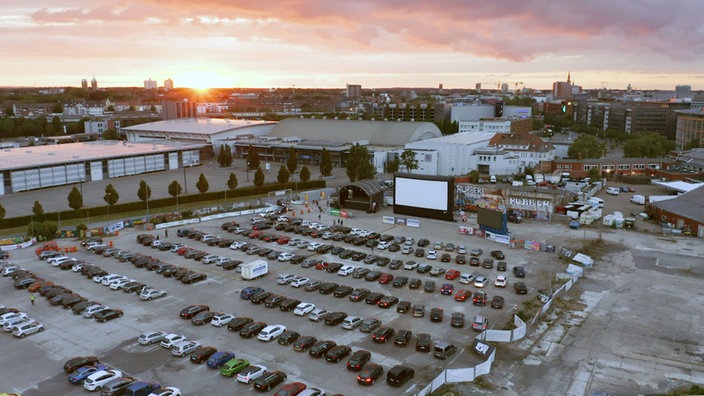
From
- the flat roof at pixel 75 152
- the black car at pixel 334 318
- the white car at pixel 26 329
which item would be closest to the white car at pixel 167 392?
the black car at pixel 334 318

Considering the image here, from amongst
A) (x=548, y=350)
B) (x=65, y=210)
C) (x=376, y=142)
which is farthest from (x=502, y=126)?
(x=548, y=350)

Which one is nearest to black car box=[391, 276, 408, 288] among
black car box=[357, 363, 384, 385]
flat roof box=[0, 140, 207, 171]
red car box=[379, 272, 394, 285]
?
Answer: red car box=[379, 272, 394, 285]

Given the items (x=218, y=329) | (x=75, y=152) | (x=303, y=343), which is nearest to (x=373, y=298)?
(x=303, y=343)

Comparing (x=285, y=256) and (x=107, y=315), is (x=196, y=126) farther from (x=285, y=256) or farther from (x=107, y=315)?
(x=107, y=315)

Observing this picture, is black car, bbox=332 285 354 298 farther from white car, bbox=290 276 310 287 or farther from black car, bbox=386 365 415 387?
black car, bbox=386 365 415 387

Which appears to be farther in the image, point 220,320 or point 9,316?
point 9,316

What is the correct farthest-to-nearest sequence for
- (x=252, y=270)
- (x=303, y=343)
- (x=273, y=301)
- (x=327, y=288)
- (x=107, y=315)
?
(x=252, y=270) < (x=327, y=288) < (x=273, y=301) < (x=107, y=315) < (x=303, y=343)

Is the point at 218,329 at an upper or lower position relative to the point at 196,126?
lower

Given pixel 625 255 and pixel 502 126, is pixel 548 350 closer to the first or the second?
pixel 625 255
